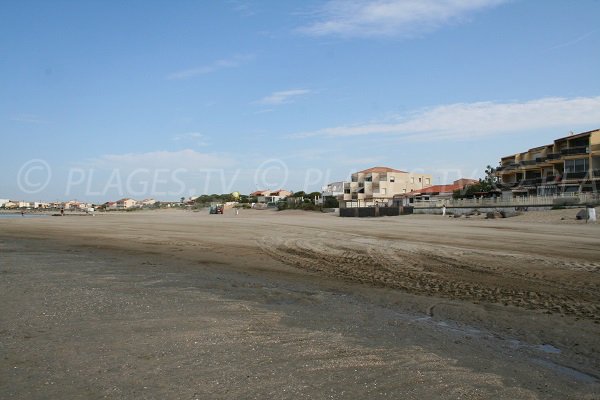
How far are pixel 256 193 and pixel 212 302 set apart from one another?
504 feet

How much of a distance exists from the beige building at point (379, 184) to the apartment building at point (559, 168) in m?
38.4

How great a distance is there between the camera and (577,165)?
172 ft

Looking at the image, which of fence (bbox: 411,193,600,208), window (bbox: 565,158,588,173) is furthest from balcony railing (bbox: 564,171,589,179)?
fence (bbox: 411,193,600,208)

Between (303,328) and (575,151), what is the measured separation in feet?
186

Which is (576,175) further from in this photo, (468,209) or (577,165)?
(468,209)

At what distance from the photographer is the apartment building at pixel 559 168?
168 feet

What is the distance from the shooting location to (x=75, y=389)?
154 inches

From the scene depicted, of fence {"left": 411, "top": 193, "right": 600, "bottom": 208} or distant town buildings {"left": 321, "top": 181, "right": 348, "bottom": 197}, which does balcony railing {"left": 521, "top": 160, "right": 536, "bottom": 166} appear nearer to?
fence {"left": 411, "top": 193, "right": 600, "bottom": 208}

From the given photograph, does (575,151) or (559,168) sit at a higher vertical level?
(575,151)

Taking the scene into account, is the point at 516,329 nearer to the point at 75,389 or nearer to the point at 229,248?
the point at 75,389

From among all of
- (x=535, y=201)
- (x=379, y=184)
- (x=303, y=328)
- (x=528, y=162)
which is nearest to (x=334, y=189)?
(x=379, y=184)

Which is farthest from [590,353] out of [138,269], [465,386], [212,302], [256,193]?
[256,193]

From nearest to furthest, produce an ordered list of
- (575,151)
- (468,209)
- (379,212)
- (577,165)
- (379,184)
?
(468,209), (379,212), (575,151), (577,165), (379,184)

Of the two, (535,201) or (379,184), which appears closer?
(535,201)
